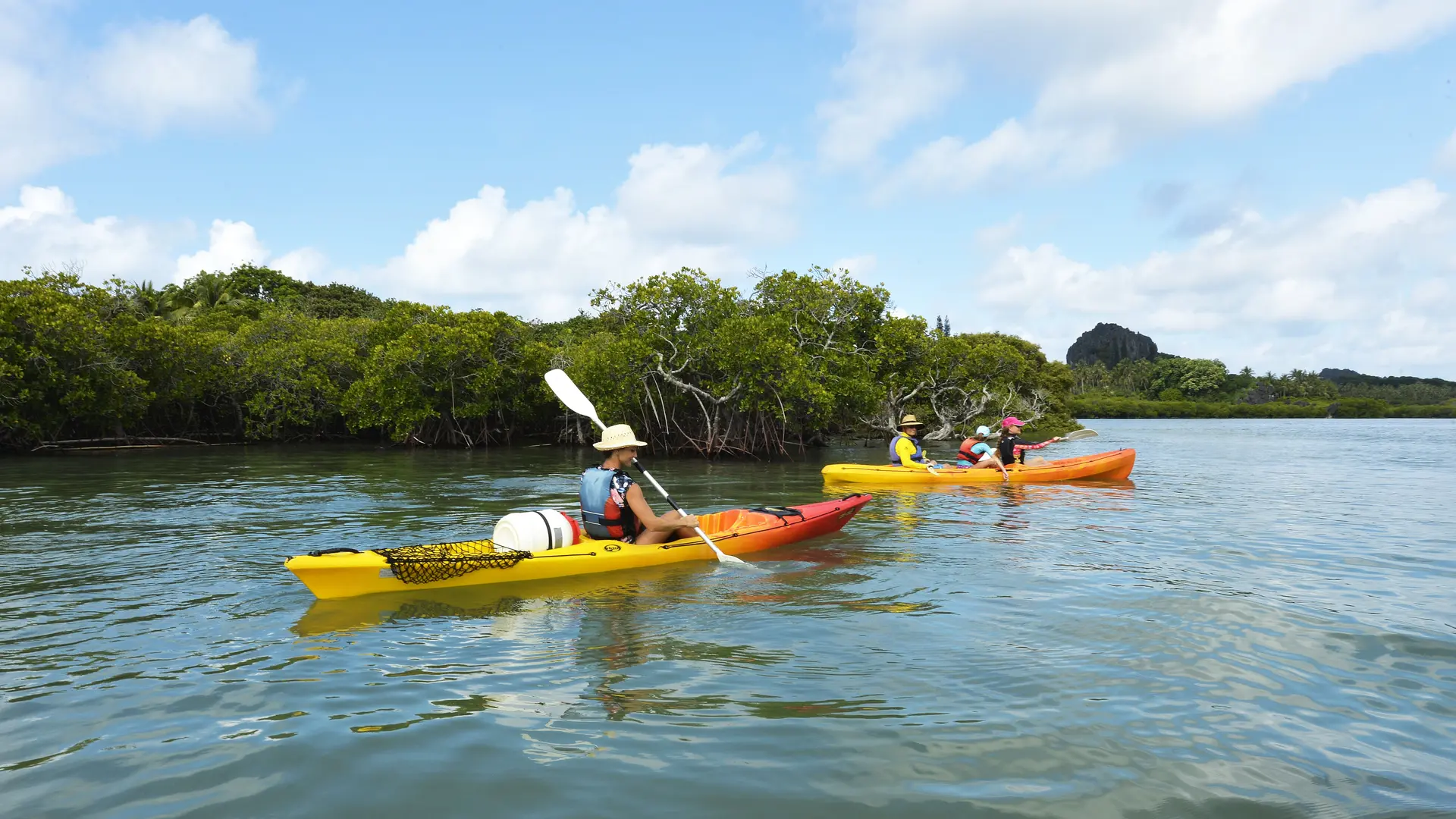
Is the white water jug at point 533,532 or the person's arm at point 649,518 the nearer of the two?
the white water jug at point 533,532

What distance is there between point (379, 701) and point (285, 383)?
26.9 m

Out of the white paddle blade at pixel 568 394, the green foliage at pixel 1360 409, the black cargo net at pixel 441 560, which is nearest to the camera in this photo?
the black cargo net at pixel 441 560

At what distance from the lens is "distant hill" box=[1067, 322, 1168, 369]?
134 m

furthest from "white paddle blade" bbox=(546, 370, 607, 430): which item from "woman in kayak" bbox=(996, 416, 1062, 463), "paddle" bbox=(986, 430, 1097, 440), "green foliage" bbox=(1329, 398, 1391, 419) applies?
"green foliage" bbox=(1329, 398, 1391, 419)

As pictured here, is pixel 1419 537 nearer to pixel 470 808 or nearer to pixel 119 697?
pixel 470 808

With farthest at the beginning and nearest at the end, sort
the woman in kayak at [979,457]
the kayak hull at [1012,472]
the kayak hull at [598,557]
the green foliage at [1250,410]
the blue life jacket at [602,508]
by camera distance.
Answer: the green foliage at [1250,410] → the woman in kayak at [979,457] → the kayak hull at [1012,472] → the blue life jacket at [602,508] → the kayak hull at [598,557]

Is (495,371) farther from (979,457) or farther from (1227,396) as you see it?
(1227,396)

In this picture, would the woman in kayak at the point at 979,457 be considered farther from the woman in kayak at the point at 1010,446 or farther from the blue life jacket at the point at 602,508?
the blue life jacket at the point at 602,508

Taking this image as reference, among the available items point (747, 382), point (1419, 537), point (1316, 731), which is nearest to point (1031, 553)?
point (1316, 731)

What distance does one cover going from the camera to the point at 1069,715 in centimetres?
369

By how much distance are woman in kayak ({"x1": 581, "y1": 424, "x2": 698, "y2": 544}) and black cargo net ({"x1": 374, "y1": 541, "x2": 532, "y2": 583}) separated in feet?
2.82

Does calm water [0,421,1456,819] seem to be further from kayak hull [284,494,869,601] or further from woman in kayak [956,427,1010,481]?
woman in kayak [956,427,1010,481]

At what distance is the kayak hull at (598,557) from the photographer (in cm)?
566

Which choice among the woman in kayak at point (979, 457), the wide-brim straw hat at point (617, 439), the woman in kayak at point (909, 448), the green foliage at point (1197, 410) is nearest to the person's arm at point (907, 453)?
the woman in kayak at point (909, 448)
